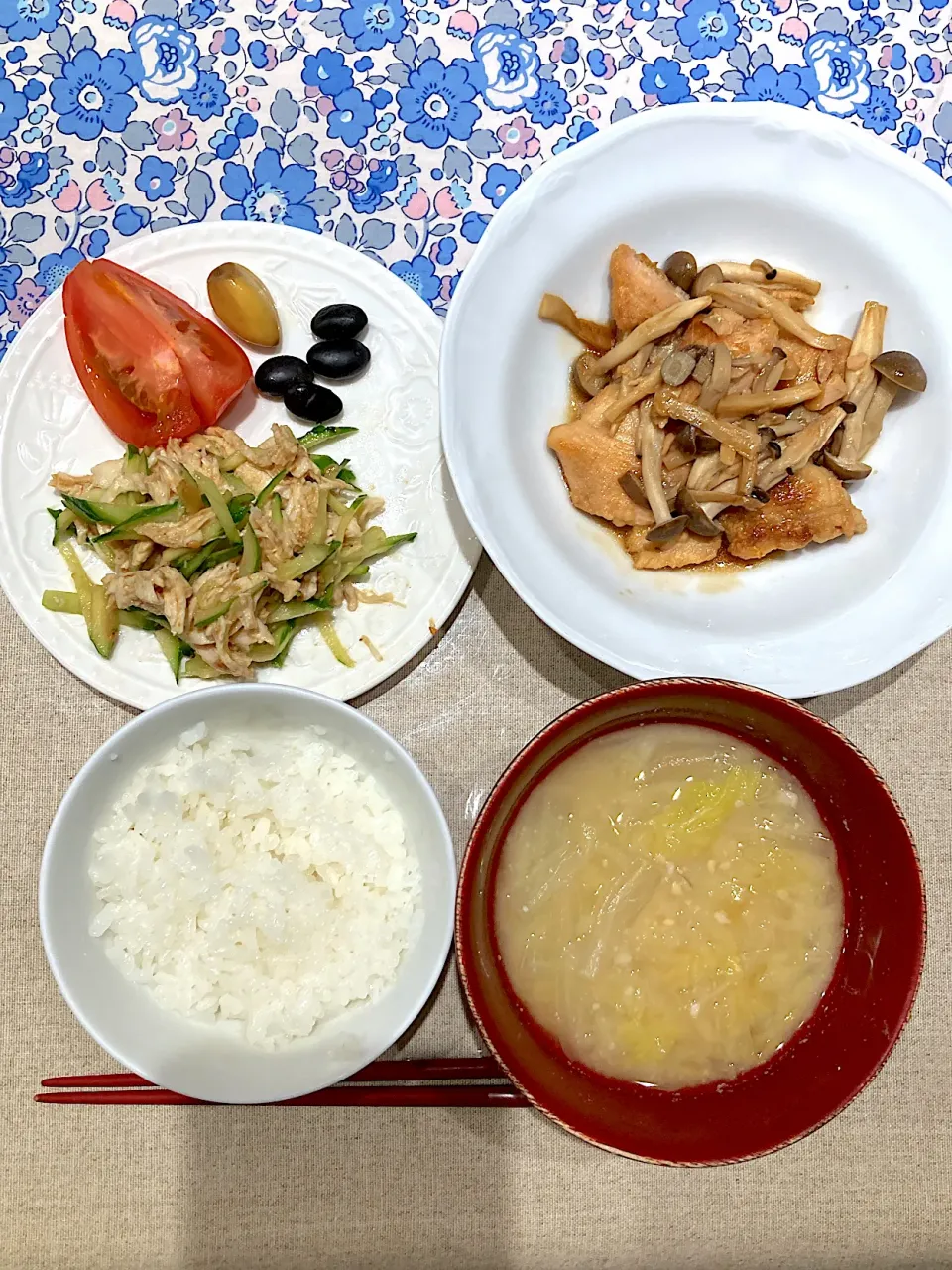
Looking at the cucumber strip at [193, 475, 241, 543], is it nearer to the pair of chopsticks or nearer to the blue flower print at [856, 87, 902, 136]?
the pair of chopsticks

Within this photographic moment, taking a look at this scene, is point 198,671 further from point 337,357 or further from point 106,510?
point 337,357

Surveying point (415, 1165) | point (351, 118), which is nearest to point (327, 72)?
point (351, 118)

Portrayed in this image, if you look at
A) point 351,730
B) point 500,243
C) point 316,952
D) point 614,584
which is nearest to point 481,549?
point 614,584

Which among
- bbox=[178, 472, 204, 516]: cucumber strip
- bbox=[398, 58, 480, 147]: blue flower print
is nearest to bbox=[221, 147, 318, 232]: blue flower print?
bbox=[398, 58, 480, 147]: blue flower print

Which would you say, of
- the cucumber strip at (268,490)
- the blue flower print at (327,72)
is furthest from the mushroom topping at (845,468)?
the blue flower print at (327,72)

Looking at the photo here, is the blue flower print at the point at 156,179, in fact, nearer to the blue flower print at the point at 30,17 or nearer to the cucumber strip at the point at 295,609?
the blue flower print at the point at 30,17

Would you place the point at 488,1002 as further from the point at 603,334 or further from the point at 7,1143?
the point at 603,334

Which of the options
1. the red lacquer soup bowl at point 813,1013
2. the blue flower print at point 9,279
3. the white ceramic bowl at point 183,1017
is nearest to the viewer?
the red lacquer soup bowl at point 813,1013
